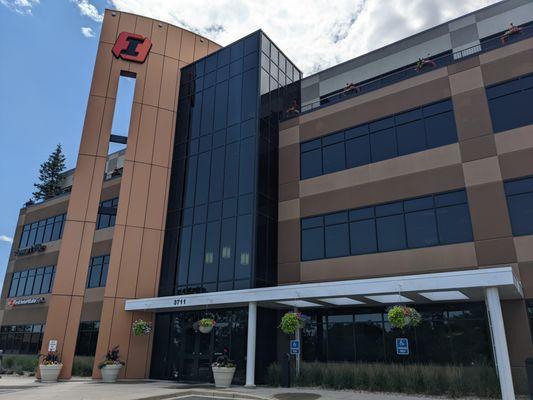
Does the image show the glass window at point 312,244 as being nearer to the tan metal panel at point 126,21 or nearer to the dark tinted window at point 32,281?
the tan metal panel at point 126,21

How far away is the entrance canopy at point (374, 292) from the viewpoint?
13289 millimetres

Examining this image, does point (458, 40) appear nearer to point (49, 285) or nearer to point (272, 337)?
point (272, 337)

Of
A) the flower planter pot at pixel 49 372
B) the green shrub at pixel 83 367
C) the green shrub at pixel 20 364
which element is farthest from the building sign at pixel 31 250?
the flower planter pot at pixel 49 372

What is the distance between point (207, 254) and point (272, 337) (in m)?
5.28

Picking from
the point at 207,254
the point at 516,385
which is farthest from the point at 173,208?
the point at 516,385

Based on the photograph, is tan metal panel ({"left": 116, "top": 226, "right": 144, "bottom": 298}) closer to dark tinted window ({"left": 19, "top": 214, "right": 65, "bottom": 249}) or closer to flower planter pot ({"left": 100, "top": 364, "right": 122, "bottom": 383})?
flower planter pot ({"left": 100, "top": 364, "right": 122, "bottom": 383})

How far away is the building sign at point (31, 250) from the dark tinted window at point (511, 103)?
34.8 metres

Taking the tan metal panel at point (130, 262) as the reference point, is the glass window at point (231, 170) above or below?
above

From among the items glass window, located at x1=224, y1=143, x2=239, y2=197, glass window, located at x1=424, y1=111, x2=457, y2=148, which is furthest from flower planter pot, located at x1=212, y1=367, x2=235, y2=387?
glass window, located at x1=424, y1=111, x2=457, y2=148

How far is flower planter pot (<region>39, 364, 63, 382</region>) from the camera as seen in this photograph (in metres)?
20.7

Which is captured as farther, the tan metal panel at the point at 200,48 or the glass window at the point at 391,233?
the tan metal panel at the point at 200,48

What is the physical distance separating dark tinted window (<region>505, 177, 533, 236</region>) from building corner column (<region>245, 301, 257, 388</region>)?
34.3 ft

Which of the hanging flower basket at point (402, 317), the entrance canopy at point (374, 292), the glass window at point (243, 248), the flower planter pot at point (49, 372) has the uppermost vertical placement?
the glass window at point (243, 248)

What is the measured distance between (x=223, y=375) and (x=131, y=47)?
67.6 feet
